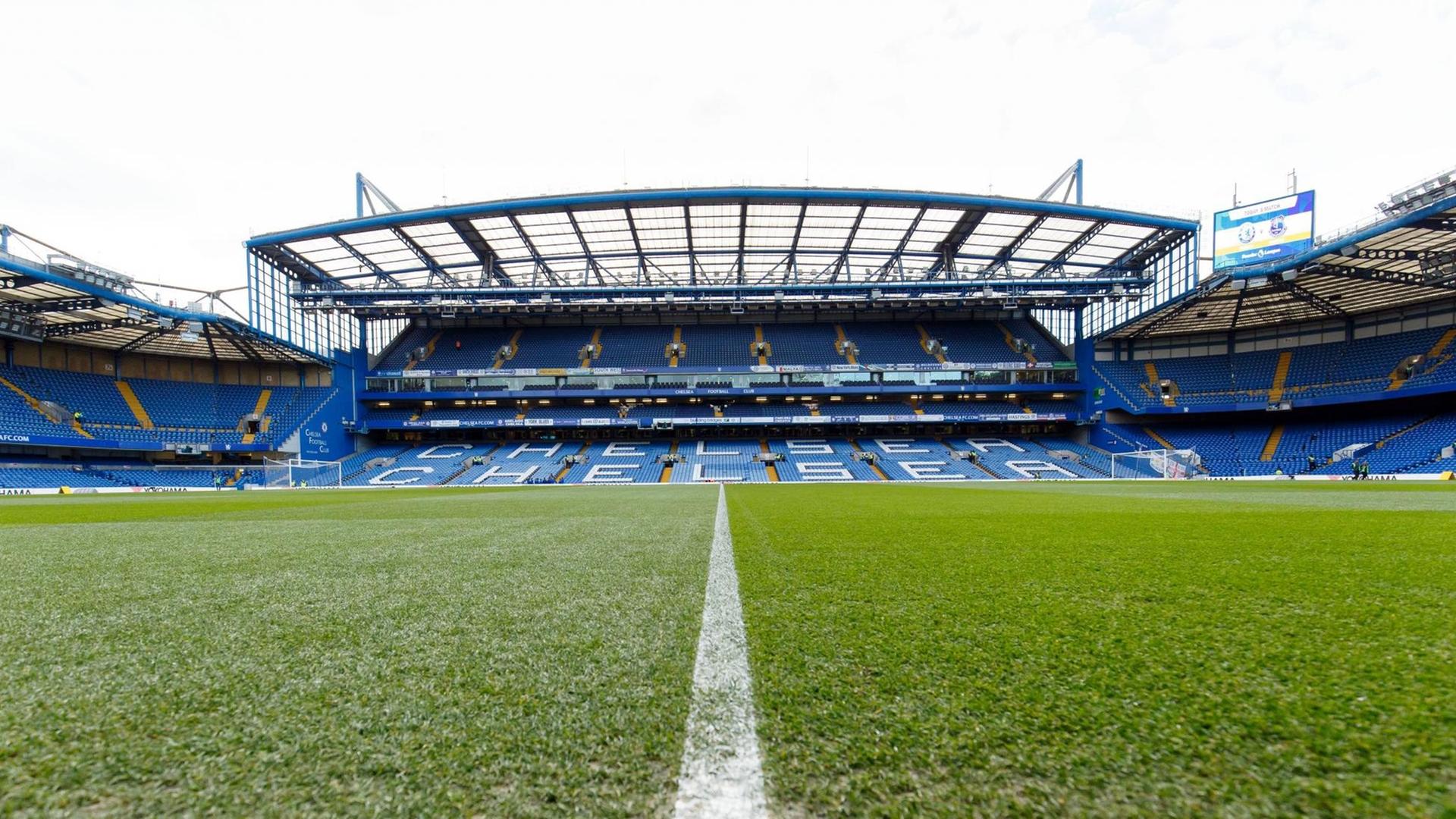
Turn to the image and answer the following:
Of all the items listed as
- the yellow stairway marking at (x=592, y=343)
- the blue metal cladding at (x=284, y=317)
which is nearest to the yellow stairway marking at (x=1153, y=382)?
the yellow stairway marking at (x=592, y=343)

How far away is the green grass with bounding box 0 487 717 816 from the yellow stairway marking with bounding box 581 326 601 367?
3328 centimetres

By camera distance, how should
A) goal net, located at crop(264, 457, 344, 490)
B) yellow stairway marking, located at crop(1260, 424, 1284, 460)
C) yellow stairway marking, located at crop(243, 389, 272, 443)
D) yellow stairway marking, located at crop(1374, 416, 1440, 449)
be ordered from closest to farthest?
1. yellow stairway marking, located at crop(1374, 416, 1440, 449)
2. goal net, located at crop(264, 457, 344, 490)
3. yellow stairway marking, located at crop(1260, 424, 1284, 460)
4. yellow stairway marking, located at crop(243, 389, 272, 443)

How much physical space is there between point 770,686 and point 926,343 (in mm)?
37932

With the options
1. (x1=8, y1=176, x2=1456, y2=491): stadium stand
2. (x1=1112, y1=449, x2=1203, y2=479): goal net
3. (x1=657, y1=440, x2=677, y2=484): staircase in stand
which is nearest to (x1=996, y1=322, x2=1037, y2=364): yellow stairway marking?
(x1=8, y1=176, x2=1456, y2=491): stadium stand

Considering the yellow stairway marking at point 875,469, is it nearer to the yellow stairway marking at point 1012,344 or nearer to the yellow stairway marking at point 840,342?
the yellow stairway marking at point 840,342

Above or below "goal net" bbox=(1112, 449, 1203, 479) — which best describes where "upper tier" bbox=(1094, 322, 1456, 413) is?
above

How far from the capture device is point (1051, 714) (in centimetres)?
100

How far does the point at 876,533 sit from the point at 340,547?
3.63 m

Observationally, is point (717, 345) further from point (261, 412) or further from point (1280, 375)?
point (1280, 375)

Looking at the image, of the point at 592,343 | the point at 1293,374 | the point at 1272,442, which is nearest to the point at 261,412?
the point at 592,343

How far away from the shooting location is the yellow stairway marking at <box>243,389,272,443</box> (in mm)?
29594

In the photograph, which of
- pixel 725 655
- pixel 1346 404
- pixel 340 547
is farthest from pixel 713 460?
pixel 1346 404

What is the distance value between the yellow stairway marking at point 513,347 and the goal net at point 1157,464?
34.7 metres

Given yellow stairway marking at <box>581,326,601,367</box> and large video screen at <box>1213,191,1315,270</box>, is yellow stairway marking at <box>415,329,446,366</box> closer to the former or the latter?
yellow stairway marking at <box>581,326,601,367</box>
